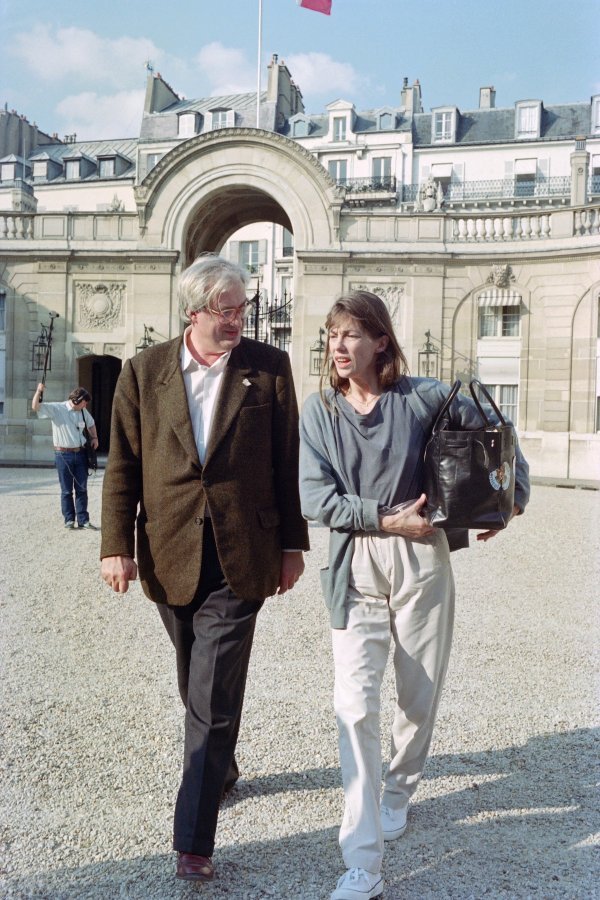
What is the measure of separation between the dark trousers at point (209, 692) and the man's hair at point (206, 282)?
37.0 inches

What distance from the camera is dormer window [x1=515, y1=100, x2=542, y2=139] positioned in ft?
149

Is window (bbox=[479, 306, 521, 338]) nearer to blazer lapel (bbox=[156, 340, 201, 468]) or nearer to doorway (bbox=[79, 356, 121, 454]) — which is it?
doorway (bbox=[79, 356, 121, 454])

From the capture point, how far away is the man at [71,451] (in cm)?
1180

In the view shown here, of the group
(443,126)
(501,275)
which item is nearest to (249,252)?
(443,126)

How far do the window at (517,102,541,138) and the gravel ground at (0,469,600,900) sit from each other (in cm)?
4376

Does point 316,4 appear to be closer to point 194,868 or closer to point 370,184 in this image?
point 194,868

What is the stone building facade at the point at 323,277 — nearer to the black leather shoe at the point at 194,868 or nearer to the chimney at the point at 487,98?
the black leather shoe at the point at 194,868

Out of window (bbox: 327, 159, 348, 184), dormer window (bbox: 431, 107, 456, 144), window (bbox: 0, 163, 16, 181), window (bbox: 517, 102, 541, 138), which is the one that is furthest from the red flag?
window (bbox: 0, 163, 16, 181)

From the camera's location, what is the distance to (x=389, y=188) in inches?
1738

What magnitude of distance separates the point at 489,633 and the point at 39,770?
379 cm

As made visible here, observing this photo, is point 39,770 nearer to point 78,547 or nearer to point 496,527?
point 496,527

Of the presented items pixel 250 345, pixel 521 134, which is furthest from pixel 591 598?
pixel 521 134

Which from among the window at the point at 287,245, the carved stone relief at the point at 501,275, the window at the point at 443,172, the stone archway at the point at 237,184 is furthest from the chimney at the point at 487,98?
the carved stone relief at the point at 501,275

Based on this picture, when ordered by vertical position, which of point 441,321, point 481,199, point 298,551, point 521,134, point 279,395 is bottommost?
point 298,551
